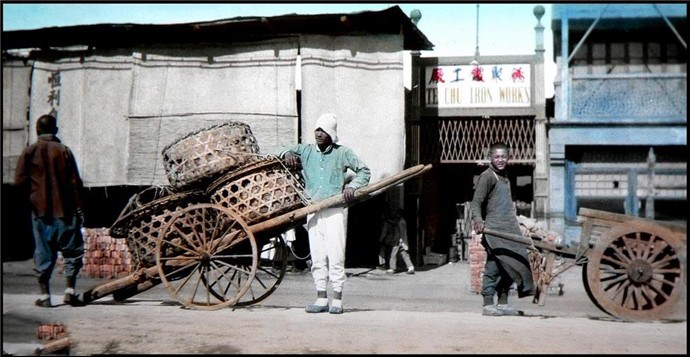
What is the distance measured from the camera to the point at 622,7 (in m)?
12.2

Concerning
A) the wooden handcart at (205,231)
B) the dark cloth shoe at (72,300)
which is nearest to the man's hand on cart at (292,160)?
the wooden handcart at (205,231)

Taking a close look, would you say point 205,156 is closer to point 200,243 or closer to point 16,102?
point 200,243

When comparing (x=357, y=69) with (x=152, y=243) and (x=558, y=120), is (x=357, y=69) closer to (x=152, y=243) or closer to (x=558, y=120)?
(x=558, y=120)

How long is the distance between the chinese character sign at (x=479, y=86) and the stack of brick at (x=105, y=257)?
19.4ft

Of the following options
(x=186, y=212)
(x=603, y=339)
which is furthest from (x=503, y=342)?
(x=186, y=212)

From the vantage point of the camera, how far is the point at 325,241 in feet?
19.5

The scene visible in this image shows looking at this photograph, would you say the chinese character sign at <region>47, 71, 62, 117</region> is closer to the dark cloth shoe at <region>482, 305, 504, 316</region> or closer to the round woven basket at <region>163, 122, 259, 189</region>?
the round woven basket at <region>163, 122, 259, 189</region>

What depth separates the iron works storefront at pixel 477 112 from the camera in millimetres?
12586

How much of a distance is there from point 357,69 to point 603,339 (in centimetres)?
701

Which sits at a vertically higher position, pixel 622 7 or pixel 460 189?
pixel 622 7

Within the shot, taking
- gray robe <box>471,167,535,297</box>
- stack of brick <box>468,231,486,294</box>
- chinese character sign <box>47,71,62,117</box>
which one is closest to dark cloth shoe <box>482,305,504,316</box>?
gray robe <box>471,167,535,297</box>

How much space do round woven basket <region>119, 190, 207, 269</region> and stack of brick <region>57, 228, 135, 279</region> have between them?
17.1 ft

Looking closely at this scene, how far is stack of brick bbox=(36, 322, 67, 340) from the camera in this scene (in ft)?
17.7

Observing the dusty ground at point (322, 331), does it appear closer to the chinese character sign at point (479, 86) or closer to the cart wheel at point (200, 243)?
the cart wheel at point (200, 243)
